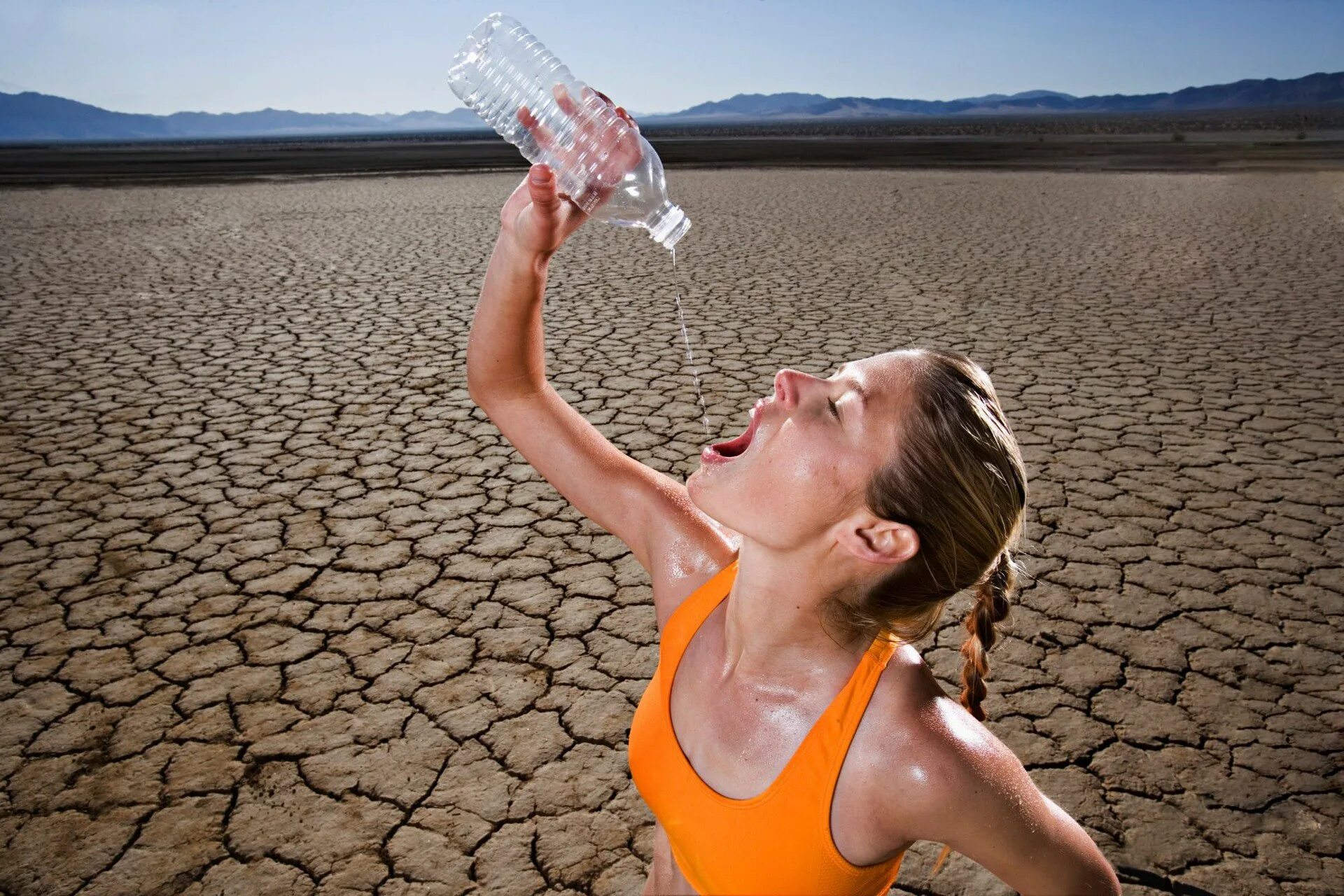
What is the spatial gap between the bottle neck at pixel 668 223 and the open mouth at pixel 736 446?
380mm

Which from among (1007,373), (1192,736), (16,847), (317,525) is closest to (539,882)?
(16,847)

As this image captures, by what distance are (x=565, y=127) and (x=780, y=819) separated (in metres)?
1.15

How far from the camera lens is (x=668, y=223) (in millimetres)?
1628

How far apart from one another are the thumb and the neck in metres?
0.53

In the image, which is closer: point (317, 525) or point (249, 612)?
point (249, 612)

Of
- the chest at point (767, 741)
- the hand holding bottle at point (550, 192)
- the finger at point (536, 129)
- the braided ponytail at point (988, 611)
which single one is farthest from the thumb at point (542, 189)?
the braided ponytail at point (988, 611)

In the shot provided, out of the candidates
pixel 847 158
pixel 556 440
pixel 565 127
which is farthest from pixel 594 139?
pixel 847 158

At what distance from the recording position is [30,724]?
2457 millimetres

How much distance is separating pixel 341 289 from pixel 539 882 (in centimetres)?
723

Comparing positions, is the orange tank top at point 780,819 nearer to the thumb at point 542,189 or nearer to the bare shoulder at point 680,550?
the bare shoulder at point 680,550

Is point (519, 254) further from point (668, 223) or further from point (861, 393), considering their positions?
point (861, 393)

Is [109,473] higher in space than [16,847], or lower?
higher

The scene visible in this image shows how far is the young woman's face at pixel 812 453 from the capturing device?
1.07 meters

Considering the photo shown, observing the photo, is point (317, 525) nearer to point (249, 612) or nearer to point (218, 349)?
point (249, 612)
